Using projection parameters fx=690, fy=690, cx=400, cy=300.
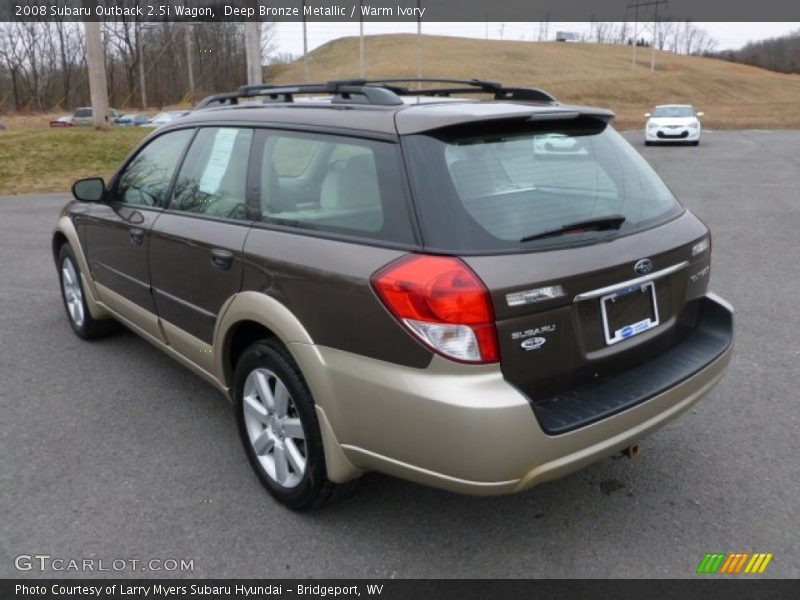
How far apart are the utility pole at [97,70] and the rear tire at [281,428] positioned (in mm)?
19485

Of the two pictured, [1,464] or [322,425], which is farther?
[1,464]

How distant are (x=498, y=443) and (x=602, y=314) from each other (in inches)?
26.1

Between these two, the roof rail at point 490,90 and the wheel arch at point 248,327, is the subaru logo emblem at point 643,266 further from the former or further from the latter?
the wheel arch at point 248,327

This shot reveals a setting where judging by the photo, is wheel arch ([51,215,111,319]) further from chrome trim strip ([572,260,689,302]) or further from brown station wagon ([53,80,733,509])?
chrome trim strip ([572,260,689,302])

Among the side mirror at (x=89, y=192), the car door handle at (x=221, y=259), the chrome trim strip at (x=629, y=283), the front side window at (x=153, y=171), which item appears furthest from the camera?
the side mirror at (x=89, y=192)

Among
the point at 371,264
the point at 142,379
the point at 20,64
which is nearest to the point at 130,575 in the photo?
the point at 371,264

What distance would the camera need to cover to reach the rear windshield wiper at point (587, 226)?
2494 millimetres

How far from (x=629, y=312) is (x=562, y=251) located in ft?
1.35

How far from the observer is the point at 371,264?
2.43 metres

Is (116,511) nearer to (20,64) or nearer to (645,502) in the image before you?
(645,502)

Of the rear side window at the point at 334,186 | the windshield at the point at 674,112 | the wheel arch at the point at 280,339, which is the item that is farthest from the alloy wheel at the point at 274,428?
the windshield at the point at 674,112

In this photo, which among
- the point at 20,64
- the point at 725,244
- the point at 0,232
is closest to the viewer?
the point at 725,244

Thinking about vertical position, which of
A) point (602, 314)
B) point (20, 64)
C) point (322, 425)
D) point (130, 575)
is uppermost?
point (20, 64)

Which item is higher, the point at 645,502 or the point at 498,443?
the point at 498,443
